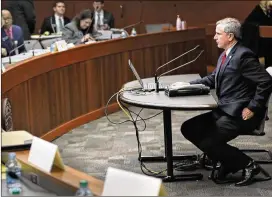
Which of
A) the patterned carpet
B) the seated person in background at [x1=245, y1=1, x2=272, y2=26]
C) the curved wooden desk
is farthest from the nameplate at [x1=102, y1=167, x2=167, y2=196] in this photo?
the seated person in background at [x1=245, y1=1, x2=272, y2=26]

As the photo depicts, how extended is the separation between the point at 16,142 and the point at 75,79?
3.11 metres

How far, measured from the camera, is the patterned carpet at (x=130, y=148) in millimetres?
4324

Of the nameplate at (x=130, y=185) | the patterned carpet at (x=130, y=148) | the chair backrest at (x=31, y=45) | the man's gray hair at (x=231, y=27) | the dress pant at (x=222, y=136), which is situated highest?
the man's gray hair at (x=231, y=27)

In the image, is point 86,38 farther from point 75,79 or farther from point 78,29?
point 75,79

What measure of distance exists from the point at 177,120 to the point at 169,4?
5.53m

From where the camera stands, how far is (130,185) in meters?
2.20

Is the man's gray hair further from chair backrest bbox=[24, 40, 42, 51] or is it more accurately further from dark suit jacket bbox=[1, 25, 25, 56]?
chair backrest bbox=[24, 40, 42, 51]

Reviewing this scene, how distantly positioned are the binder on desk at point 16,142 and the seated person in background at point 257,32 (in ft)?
16.9

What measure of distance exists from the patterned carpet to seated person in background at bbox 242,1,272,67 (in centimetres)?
170

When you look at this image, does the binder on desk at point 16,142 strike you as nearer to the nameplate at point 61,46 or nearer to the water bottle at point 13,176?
the water bottle at point 13,176

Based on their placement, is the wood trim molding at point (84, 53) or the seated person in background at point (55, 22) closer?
the wood trim molding at point (84, 53)

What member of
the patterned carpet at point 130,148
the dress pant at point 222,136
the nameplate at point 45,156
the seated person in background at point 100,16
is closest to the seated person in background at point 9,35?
the patterned carpet at point 130,148

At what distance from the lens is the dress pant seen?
14.1 ft

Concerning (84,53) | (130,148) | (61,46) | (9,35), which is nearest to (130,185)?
(130,148)
